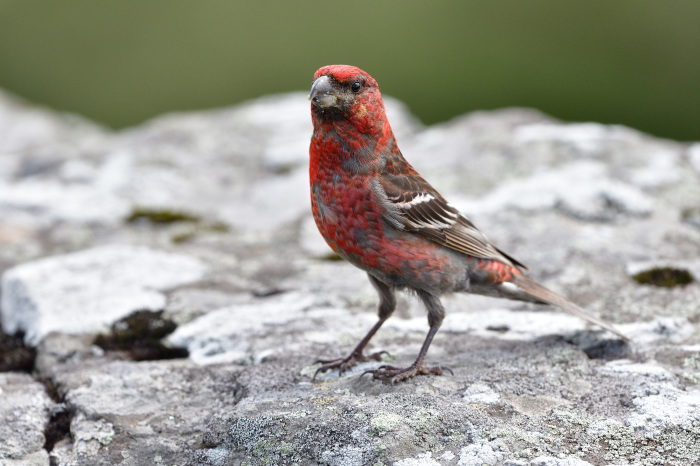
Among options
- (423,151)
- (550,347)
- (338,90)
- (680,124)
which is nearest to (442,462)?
(550,347)

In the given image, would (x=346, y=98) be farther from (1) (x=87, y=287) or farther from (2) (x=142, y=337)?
(1) (x=87, y=287)

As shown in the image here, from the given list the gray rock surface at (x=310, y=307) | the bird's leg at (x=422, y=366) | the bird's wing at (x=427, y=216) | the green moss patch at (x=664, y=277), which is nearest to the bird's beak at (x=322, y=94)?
the bird's wing at (x=427, y=216)

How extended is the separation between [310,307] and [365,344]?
1.94 ft

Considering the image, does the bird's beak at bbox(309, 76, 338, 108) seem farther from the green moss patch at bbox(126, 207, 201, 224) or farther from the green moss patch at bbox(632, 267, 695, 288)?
the green moss patch at bbox(126, 207, 201, 224)

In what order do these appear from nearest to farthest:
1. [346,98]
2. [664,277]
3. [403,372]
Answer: [403,372] → [346,98] → [664,277]

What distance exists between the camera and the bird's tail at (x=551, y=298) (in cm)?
390

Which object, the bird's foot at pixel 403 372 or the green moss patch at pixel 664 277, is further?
the green moss patch at pixel 664 277

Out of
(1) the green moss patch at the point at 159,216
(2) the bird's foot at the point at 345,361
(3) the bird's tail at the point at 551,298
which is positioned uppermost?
(3) the bird's tail at the point at 551,298

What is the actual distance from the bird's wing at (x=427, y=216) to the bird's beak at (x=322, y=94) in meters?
0.50

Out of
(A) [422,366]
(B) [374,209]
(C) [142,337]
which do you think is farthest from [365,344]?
(C) [142,337]

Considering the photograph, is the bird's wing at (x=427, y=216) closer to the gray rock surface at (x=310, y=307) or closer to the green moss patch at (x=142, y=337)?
the gray rock surface at (x=310, y=307)

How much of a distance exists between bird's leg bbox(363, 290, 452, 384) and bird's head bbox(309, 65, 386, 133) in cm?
99

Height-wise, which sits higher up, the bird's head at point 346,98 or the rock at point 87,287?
the bird's head at point 346,98

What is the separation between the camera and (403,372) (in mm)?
3512
